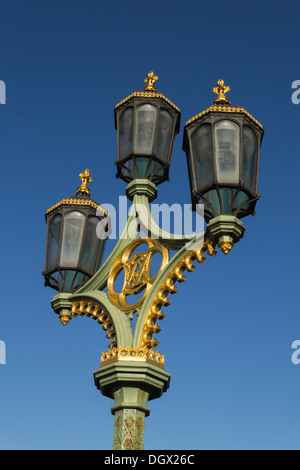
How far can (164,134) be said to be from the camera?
8164 millimetres

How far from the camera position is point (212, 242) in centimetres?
681

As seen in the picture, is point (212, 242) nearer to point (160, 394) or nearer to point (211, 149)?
point (211, 149)

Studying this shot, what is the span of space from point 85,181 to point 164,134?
4.59ft

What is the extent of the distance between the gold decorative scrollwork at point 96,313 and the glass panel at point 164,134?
183 cm

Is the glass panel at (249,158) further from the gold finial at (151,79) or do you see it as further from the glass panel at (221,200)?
the gold finial at (151,79)

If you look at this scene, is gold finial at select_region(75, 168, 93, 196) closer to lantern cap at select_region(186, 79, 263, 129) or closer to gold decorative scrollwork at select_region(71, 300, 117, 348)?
gold decorative scrollwork at select_region(71, 300, 117, 348)

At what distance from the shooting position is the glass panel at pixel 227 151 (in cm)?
673

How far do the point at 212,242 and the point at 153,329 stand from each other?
0.98 metres

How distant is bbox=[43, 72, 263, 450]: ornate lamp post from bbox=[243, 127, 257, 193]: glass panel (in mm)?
11

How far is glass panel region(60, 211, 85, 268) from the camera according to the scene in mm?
7973

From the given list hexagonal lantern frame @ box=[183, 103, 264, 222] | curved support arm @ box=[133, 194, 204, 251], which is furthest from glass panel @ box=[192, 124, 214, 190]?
curved support arm @ box=[133, 194, 204, 251]

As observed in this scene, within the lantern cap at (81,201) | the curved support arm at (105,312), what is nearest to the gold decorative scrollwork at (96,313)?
the curved support arm at (105,312)
